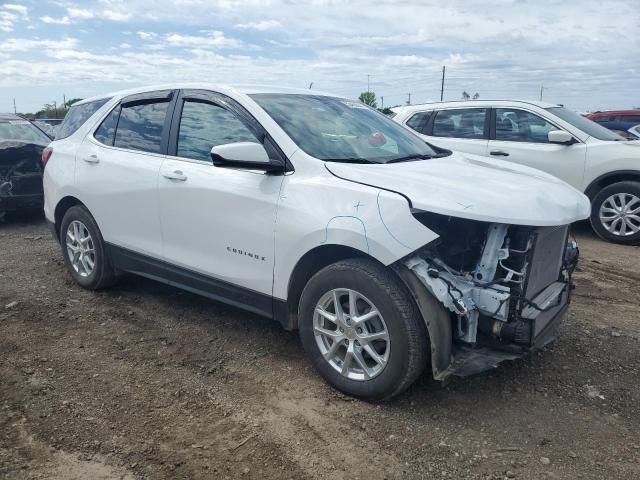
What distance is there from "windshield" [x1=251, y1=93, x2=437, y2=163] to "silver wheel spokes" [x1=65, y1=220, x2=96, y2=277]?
7.22 ft

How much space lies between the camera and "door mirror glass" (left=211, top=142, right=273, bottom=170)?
3471 mm

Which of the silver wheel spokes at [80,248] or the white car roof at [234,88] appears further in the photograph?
the silver wheel spokes at [80,248]

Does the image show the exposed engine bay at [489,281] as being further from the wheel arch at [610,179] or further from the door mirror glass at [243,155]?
the wheel arch at [610,179]

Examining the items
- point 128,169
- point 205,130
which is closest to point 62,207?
point 128,169

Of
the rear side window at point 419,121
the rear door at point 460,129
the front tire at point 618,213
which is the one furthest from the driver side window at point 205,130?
the front tire at point 618,213

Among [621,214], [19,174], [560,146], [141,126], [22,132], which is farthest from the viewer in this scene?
[22,132]

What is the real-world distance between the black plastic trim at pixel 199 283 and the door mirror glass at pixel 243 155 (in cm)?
83

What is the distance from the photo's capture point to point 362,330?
3.25 m

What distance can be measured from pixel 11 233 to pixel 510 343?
7177 mm

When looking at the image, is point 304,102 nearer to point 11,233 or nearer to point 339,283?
point 339,283

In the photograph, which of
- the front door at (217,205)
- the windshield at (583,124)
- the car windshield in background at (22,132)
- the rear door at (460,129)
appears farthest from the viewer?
the car windshield in background at (22,132)

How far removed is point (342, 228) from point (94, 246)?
273cm

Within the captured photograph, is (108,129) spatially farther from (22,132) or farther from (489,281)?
(22,132)

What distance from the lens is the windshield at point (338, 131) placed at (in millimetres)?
3678
